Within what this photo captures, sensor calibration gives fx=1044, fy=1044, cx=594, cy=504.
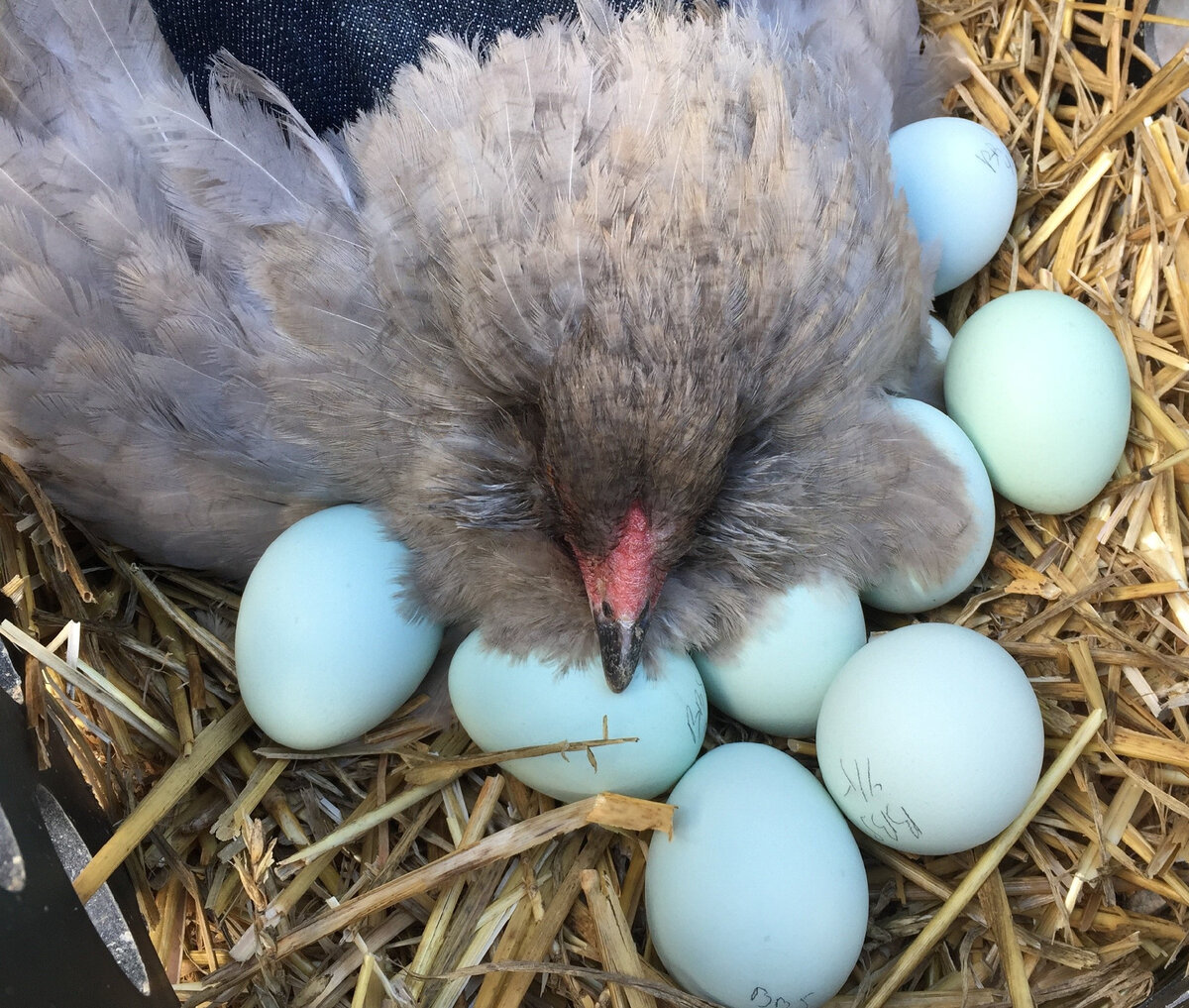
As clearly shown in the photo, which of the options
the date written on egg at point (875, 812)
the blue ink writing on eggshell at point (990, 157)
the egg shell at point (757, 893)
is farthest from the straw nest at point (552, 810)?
Answer: the blue ink writing on eggshell at point (990, 157)

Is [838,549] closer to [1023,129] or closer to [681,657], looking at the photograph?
[681,657]

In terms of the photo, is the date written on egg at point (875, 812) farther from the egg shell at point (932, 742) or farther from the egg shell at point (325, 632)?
the egg shell at point (325, 632)

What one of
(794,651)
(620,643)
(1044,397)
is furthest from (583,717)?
(1044,397)

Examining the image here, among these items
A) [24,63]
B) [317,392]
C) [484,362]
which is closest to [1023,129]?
[484,362]

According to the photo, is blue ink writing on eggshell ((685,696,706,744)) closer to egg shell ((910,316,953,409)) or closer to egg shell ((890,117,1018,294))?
egg shell ((910,316,953,409))

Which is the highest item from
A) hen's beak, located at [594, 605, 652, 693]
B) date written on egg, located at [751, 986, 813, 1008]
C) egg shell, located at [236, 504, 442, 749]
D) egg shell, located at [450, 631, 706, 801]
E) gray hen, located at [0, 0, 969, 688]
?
gray hen, located at [0, 0, 969, 688]

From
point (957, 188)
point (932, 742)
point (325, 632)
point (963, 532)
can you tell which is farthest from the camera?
point (957, 188)

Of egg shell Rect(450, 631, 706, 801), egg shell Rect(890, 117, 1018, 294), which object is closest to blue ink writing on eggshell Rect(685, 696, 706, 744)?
egg shell Rect(450, 631, 706, 801)

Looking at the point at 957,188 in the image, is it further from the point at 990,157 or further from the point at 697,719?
the point at 697,719
